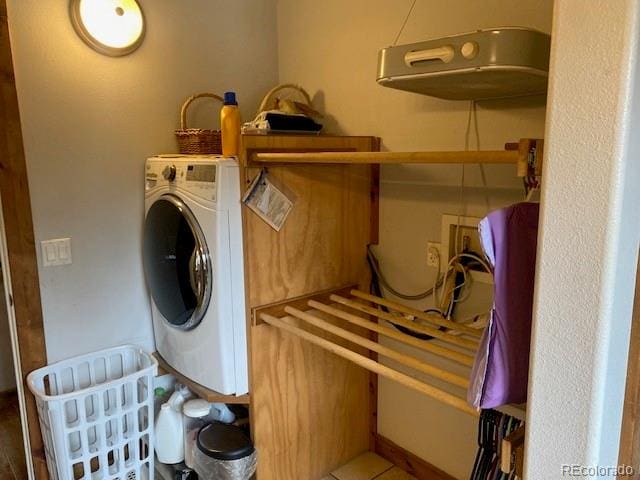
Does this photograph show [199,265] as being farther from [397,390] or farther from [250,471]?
[397,390]

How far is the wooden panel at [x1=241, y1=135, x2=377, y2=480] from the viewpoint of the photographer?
1.83 m

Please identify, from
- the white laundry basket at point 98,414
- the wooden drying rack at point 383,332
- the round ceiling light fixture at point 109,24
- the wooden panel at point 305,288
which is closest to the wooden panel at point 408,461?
the wooden panel at point 305,288

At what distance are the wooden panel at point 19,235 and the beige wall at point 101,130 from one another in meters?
0.03

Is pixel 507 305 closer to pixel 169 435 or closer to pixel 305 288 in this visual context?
pixel 305 288

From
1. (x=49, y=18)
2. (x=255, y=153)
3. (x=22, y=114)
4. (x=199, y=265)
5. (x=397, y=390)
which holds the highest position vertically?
(x=49, y=18)

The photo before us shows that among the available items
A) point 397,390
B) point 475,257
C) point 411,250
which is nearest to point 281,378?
point 397,390

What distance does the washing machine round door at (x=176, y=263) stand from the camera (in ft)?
5.87

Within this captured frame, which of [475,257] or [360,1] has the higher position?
[360,1]

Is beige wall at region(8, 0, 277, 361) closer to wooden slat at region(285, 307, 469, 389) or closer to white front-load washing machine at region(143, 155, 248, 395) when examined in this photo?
white front-load washing machine at region(143, 155, 248, 395)

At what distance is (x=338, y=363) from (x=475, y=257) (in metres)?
0.78

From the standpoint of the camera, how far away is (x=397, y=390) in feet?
7.07

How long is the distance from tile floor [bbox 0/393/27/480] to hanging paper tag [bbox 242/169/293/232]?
62.0 inches

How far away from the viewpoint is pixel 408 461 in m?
2.13

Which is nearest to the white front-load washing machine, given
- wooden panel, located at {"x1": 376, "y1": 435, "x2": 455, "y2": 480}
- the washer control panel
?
the washer control panel
